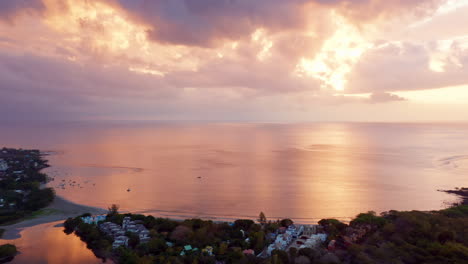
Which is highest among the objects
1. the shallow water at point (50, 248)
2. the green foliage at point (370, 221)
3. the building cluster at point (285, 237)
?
the green foliage at point (370, 221)


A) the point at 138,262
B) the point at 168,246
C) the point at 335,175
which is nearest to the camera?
the point at 138,262

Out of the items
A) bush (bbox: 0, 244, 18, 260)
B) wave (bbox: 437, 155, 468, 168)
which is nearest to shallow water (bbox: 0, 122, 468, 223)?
wave (bbox: 437, 155, 468, 168)

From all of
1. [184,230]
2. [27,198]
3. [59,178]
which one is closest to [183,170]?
[59,178]

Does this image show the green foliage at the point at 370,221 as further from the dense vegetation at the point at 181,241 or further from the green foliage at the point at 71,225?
the green foliage at the point at 71,225

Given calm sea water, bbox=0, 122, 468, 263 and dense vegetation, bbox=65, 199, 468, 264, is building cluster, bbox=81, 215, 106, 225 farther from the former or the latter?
calm sea water, bbox=0, 122, 468, 263

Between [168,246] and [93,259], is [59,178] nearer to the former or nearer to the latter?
[93,259]

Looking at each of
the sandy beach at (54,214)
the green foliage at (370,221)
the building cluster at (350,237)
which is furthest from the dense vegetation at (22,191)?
the green foliage at (370,221)
